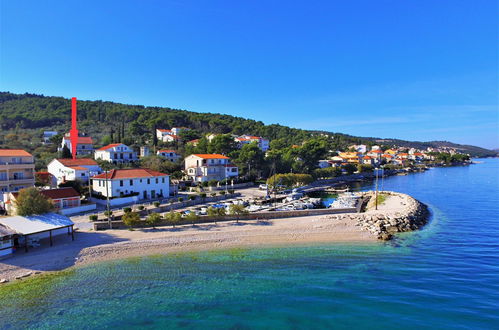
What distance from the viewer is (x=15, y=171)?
1496 inches

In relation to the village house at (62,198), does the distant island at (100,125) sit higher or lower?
higher

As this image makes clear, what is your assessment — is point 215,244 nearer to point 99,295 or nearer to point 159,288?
point 159,288

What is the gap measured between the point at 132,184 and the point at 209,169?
21.3m

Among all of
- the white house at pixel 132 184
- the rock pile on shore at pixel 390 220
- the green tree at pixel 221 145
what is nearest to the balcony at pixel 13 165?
the white house at pixel 132 184

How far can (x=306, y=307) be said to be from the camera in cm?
1623

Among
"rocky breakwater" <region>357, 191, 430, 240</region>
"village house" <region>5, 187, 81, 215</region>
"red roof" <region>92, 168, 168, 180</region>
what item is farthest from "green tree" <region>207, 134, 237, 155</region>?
"rocky breakwater" <region>357, 191, 430, 240</region>

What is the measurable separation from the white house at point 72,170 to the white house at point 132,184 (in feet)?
22.0

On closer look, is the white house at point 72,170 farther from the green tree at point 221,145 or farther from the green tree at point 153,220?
the green tree at point 221,145

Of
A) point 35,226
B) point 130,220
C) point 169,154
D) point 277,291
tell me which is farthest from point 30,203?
point 169,154

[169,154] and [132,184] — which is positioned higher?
[169,154]

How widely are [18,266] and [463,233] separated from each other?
4091 centimetres

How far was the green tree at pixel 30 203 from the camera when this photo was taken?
24.6 meters

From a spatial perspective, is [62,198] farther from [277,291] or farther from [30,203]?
[277,291]

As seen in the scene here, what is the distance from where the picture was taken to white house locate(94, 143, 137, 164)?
66.4 m
